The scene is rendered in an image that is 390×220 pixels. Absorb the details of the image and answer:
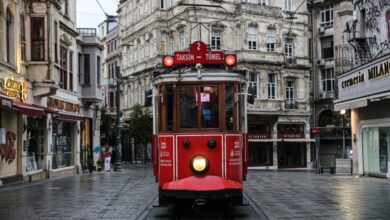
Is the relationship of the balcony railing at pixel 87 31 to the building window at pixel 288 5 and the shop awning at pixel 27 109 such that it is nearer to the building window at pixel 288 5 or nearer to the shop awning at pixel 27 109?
the shop awning at pixel 27 109

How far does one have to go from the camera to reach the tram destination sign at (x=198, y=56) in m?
13.6

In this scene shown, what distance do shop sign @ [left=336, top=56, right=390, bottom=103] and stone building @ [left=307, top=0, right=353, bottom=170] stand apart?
2553 centimetres

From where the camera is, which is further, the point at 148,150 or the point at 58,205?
the point at 148,150

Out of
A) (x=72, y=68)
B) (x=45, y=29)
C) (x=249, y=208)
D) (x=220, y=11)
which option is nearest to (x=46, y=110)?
(x=45, y=29)

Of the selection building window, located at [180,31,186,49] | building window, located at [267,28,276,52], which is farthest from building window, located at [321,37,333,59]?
building window, located at [180,31,186,49]

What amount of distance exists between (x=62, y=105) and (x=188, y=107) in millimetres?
20512

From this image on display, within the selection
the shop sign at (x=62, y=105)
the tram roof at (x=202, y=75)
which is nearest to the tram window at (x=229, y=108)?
the tram roof at (x=202, y=75)

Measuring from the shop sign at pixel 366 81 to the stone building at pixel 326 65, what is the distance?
2553cm

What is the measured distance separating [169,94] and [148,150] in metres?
45.9

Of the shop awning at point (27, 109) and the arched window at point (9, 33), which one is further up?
the arched window at point (9, 33)

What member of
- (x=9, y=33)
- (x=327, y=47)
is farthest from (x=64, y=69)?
(x=327, y=47)

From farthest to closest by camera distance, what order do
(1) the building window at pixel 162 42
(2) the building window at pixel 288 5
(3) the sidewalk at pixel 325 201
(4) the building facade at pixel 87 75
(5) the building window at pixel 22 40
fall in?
1. (1) the building window at pixel 162 42
2. (2) the building window at pixel 288 5
3. (4) the building facade at pixel 87 75
4. (5) the building window at pixel 22 40
5. (3) the sidewalk at pixel 325 201

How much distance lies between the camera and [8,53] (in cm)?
2381

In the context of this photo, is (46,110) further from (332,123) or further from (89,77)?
(332,123)
